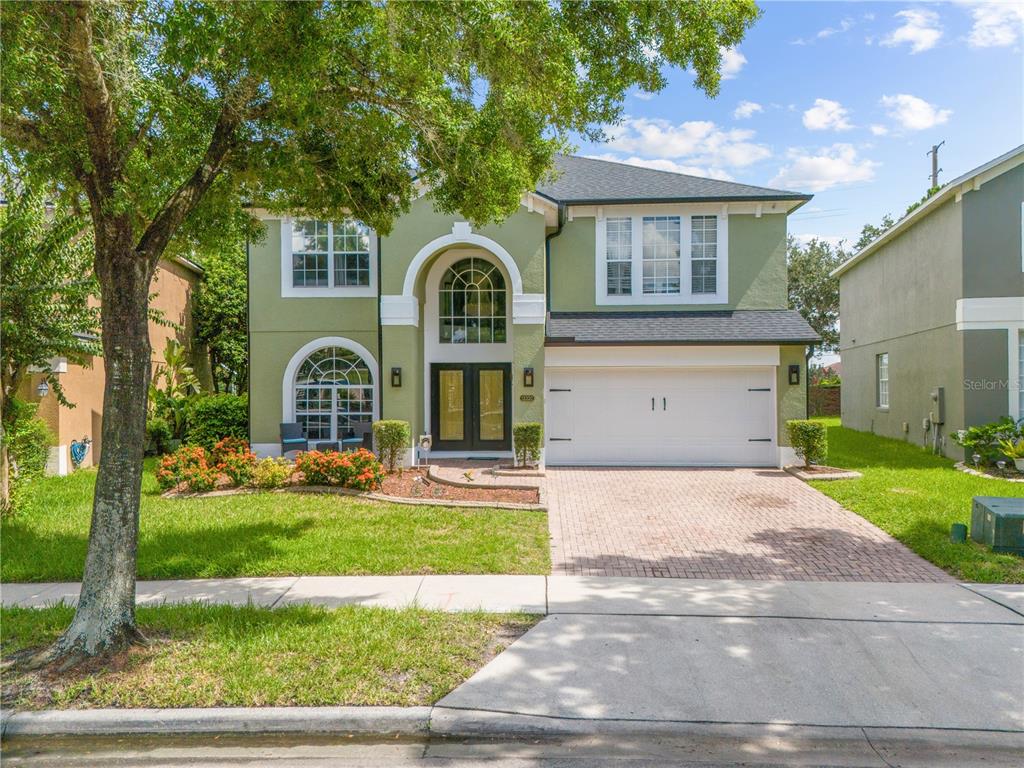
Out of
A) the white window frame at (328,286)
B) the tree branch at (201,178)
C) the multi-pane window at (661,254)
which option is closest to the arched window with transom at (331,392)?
the white window frame at (328,286)

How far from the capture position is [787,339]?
13609 mm

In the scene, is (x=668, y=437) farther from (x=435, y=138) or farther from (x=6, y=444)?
(x=6, y=444)

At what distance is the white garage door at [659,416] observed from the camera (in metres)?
14.4

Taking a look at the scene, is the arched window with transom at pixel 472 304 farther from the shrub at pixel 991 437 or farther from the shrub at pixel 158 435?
the shrub at pixel 991 437

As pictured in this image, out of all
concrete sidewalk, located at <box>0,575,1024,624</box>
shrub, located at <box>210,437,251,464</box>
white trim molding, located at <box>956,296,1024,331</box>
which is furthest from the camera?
white trim molding, located at <box>956,296,1024,331</box>

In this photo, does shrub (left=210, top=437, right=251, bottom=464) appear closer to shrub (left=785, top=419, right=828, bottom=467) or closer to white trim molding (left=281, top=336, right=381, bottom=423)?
white trim molding (left=281, top=336, right=381, bottom=423)

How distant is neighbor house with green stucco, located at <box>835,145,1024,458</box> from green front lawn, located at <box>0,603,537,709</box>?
1339 cm

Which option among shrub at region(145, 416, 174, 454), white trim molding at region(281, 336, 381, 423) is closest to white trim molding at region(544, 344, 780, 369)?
Answer: white trim molding at region(281, 336, 381, 423)

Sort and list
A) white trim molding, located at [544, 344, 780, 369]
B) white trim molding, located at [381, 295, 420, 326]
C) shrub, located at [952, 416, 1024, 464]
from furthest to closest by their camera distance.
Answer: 1. white trim molding, located at [544, 344, 780, 369]
2. white trim molding, located at [381, 295, 420, 326]
3. shrub, located at [952, 416, 1024, 464]

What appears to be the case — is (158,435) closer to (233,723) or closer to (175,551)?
(175,551)

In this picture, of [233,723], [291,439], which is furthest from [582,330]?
[233,723]

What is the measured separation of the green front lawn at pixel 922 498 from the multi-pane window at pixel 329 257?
426 inches

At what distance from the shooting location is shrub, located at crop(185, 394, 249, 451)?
50.0 feet

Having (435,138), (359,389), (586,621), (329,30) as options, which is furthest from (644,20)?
(359,389)
